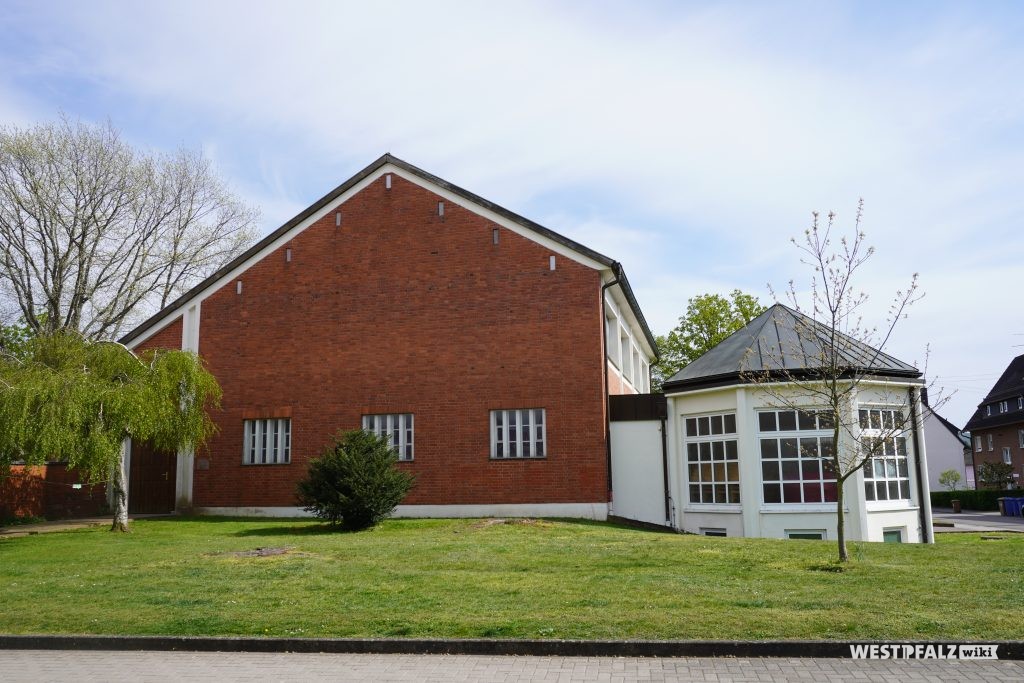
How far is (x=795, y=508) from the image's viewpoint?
758 inches

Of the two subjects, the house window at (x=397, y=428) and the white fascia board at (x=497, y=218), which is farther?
the house window at (x=397, y=428)

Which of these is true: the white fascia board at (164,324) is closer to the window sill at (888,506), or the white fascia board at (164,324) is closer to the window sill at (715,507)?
the window sill at (715,507)

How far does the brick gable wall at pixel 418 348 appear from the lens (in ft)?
73.0

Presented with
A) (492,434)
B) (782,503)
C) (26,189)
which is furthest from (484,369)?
(26,189)

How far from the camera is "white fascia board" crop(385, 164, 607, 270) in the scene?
74.4ft

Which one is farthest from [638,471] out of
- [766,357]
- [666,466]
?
[766,357]

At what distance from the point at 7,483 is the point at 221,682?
19017mm

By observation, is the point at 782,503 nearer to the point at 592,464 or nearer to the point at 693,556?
the point at 592,464

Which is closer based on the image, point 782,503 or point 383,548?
point 383,548

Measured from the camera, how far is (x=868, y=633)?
322 inches

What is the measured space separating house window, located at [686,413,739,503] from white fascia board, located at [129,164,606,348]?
496 cm

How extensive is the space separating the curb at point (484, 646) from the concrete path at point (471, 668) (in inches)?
4.4

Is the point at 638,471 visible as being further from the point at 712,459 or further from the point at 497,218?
the point at 497,218

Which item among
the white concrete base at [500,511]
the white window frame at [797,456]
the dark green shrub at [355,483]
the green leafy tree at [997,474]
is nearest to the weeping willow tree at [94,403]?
the dark green shrub at [355,483]
